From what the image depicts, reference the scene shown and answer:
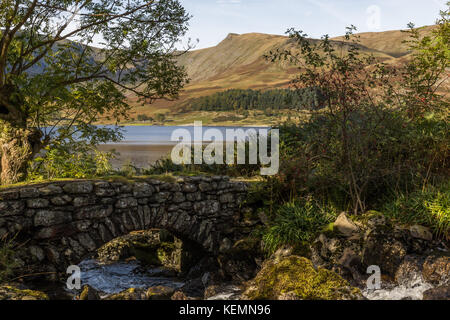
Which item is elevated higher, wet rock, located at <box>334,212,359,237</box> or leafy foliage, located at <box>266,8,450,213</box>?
leafy foliage, located at <box>266,8,450,213</box>

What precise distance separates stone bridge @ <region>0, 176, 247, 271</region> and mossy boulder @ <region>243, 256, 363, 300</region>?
12.0 ft

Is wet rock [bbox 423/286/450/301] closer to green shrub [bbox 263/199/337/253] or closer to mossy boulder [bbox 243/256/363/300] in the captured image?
mossy boulder [bbox 243/256/363/300]

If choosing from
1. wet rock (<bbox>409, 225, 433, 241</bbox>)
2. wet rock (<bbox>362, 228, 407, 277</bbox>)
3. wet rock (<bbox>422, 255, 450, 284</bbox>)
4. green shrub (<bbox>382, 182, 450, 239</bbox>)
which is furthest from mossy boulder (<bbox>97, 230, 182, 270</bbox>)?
wet rock (<bbox>422, 255, 450, 284</bbox>)

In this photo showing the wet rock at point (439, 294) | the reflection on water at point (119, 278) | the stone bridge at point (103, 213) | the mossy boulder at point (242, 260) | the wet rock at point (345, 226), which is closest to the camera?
the wet rock at point (439, 294)

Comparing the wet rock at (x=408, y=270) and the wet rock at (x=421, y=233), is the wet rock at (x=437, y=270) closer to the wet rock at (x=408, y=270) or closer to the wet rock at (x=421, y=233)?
the wet rock at (x=408, y=270)

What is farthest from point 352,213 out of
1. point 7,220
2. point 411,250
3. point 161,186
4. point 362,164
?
point 7,220

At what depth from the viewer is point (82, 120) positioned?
940 centimetres

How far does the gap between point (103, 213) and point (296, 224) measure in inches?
158

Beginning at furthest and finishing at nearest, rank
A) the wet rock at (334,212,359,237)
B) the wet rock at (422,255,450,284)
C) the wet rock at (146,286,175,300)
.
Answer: the wet rock at (334,212,359,237) → the wet rock at (422,255,450,284) → the wet rock at (146,286,175,300)

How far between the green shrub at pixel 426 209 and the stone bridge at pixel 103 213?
363cm

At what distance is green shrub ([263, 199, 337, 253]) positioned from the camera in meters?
7.86

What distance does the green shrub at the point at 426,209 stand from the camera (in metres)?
7.05

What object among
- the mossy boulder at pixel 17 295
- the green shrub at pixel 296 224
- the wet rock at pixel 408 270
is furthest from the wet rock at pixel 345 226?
the mossy boulder at pixel 17 295
